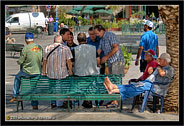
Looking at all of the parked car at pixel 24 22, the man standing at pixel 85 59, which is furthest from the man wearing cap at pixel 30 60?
the parked car at pixel 24 22

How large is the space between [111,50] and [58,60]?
118 cm

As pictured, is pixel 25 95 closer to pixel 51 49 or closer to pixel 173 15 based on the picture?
pixel 51 49

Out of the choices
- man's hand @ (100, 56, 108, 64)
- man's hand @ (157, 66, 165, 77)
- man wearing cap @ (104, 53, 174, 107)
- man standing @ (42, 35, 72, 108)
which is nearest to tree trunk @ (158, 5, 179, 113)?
man wearing cap @ (104, 53, 174, 107)

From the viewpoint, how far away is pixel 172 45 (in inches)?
297

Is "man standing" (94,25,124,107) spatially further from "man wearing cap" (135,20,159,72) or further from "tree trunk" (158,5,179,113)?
"tree trunk" (158,5,179,113)

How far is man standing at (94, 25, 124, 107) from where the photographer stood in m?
7.99

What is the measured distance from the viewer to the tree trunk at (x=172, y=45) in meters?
7.38

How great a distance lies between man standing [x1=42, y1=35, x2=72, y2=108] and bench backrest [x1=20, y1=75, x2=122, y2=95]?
0.48ft

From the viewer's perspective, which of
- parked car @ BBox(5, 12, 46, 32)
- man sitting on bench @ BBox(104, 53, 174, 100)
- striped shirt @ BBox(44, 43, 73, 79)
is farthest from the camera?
parked car @ BBox(5, 12, 46, 32)

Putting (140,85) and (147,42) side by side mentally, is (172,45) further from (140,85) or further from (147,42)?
(147,42)

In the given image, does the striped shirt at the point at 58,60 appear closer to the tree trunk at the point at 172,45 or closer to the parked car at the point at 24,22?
the tree trunk at the point at 172,45

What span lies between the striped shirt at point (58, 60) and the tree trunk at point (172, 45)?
2.03 meters

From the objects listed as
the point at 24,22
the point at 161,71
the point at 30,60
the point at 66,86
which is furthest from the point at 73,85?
the point at 24,22

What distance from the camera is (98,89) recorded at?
7844 mm
